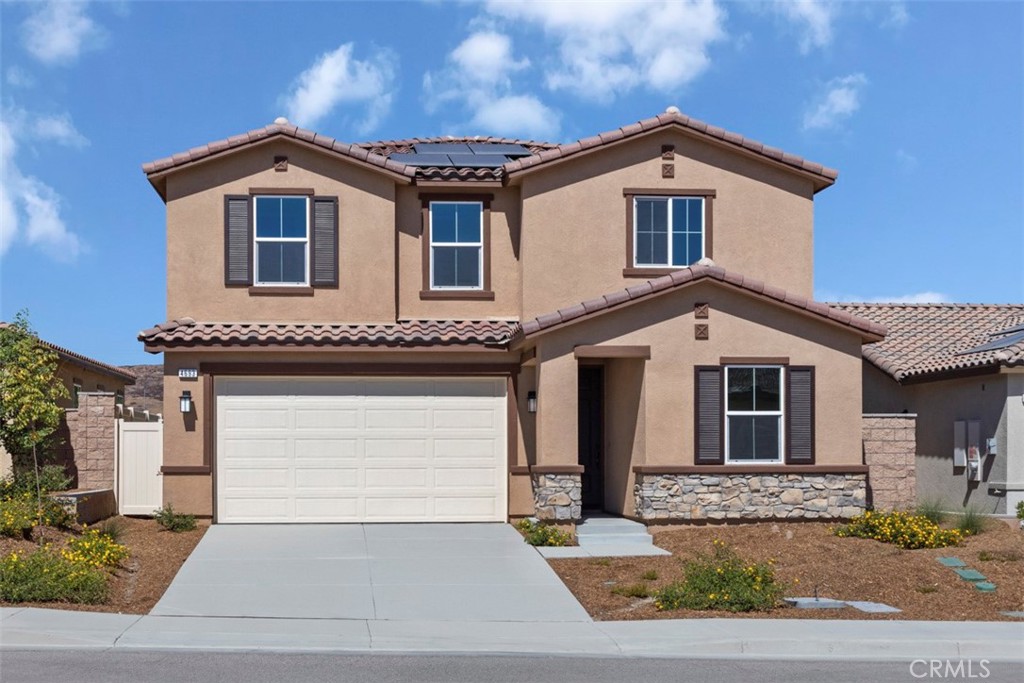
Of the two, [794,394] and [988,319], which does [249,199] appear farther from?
[988,319]

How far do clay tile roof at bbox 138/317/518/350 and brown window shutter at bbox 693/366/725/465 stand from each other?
335 centimetres

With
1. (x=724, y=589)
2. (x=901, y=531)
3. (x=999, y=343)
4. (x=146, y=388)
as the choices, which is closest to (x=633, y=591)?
(x=724, y=589)

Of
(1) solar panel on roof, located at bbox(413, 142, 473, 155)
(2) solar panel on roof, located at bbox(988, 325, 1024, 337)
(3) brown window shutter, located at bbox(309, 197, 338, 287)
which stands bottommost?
(2) solar panel on roof, located at bbox(988, 325, 1024, 337)

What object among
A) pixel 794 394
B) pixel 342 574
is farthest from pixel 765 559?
pixel 342 574

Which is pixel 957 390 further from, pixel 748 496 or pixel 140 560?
pixel 140 560

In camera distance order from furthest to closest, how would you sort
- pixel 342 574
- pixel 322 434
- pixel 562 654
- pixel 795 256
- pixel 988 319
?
pixel 988 319 < pixel 795 256 < pixel 322 434 < pixel 342 574 < pixel 562 654

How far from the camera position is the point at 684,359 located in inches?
760

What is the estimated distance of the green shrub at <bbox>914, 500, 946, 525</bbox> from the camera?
19.2 m

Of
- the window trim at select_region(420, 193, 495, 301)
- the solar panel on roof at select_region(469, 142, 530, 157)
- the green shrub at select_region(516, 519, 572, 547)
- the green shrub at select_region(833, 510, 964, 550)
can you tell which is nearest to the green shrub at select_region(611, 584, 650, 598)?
the green shrub at select_region(516, 519, 572, 547)

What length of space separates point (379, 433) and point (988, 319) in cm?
1346

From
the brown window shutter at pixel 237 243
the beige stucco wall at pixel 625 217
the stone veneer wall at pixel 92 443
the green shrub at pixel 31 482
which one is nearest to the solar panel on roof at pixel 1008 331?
the beige stucco wall at pixel 625 217

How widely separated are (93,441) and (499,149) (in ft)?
32.0

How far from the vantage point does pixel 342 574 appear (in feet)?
52.4

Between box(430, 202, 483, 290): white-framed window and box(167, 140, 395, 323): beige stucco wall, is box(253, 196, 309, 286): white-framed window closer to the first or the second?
box(167, 140, 395, 323): beige stucco wall
